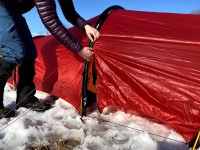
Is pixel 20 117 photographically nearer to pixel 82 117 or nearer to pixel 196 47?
pixel 82 117

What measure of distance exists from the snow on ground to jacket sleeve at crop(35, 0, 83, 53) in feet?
2.62

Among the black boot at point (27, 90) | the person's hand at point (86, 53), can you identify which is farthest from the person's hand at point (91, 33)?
the black boot at point (27, 90)

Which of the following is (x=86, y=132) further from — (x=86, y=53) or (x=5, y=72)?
(x=5, y=72)

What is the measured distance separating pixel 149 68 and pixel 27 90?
1.41 metres

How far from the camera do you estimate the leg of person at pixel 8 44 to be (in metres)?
2.81

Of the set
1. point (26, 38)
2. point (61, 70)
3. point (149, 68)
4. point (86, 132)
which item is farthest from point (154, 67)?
point (26, 38)

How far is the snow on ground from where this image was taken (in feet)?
8.32

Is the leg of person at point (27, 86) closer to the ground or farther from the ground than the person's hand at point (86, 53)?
closer to the ground

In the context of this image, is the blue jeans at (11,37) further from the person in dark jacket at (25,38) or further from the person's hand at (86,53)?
the person's hand at (86,53)

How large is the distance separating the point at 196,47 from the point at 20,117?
1.90 meters

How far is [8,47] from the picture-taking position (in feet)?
9.36

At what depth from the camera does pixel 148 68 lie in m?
2.83

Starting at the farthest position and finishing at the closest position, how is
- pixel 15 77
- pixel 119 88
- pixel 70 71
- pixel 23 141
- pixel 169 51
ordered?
1. pixel 15 77
2. pixel 70 71
3. pixel 119 88
4. pixel 169 51
5. pixel 23 141

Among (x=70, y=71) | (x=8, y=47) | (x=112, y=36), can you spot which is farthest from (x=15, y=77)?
(x=112, y=36)
